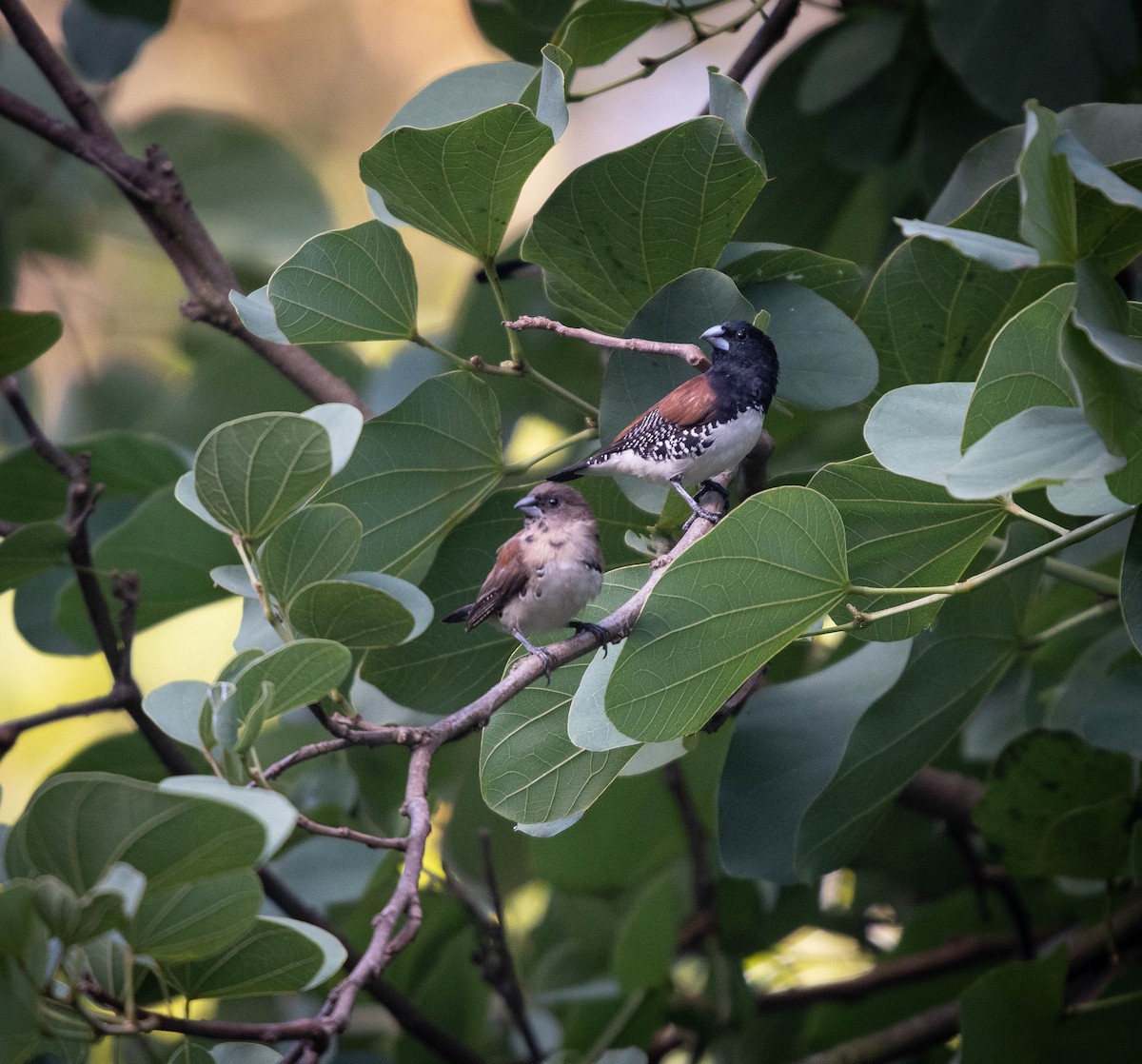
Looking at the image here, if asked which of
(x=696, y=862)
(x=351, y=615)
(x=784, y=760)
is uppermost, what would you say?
(x=351, y=615)

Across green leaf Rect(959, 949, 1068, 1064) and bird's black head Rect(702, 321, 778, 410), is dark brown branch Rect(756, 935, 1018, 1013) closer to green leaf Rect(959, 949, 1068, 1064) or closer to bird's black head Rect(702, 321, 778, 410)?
green leaf Rect(959, 949, 1068, 1064)

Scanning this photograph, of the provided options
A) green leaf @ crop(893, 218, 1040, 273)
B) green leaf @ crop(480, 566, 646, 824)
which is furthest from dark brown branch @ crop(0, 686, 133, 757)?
green leaf @ crop(893, 218, 1040, 273)

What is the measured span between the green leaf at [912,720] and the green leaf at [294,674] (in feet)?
2.17

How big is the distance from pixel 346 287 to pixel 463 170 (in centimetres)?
19

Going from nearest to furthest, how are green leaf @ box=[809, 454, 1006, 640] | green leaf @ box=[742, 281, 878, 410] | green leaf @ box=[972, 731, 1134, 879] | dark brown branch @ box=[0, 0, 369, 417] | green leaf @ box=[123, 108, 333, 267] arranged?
green leaf @ box=[809, 454, 1006, 640]
green leaf @ box=[742, 281, 878, 410]
green leaf @ box=[972, 731, 1134, 879]
dark brown branch @ box=[0, 0, 369, 417]
green leaf @ box=[123, 108, 333, 267]

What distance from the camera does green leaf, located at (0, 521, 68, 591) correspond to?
4.96ft

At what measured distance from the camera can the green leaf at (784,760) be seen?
1.46 m

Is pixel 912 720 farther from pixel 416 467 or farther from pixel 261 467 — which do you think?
pixel 261 467

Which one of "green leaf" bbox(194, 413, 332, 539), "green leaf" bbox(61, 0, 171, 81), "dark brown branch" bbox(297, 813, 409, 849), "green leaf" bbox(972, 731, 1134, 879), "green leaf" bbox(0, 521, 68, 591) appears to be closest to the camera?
"dark brown branch" bbox(297, 813, 409, 849)

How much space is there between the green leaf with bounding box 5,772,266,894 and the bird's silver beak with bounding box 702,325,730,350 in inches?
32.0

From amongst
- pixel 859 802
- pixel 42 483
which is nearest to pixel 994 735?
pixel 859 802

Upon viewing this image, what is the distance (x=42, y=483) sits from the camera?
1975 millimetres

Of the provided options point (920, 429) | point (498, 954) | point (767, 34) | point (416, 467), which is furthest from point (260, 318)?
point (498, 954)

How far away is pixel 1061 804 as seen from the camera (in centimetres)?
172
